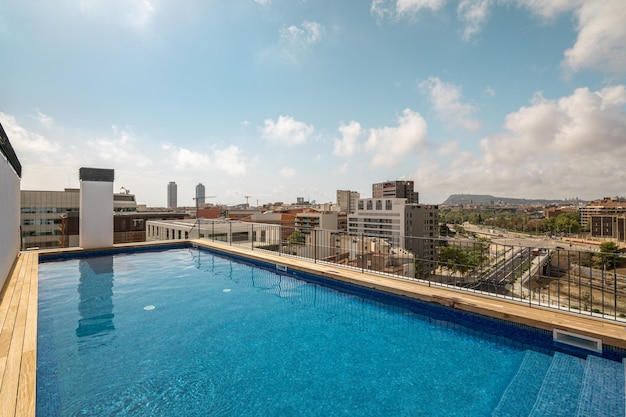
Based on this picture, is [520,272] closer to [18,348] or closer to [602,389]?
[602,389]

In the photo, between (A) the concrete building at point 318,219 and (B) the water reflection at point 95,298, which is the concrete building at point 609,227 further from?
(B) the water reflection at point 95,298

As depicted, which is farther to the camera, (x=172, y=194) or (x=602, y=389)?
(x=172, y=194)

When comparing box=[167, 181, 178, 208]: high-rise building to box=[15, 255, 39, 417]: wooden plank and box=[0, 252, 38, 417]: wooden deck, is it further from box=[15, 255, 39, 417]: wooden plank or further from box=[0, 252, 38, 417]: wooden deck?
box=[15, 255, 39, 417]: wooden plank

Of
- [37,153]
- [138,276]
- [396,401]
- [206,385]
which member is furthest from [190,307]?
[37,153]

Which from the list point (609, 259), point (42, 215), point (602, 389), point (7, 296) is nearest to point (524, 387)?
point (602, 389)

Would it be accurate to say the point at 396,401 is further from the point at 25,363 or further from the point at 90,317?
the point at 90,317

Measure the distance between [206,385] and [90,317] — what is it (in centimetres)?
260

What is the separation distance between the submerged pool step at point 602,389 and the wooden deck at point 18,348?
12.1 feet

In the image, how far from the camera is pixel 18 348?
240 centimetres

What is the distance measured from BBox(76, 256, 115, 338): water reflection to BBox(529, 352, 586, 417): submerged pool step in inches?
177

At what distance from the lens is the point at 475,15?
11.1m

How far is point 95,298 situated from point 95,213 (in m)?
4.43

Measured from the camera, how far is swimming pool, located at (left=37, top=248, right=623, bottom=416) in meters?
2.25

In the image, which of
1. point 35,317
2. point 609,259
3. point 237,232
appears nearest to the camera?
point 35,317
